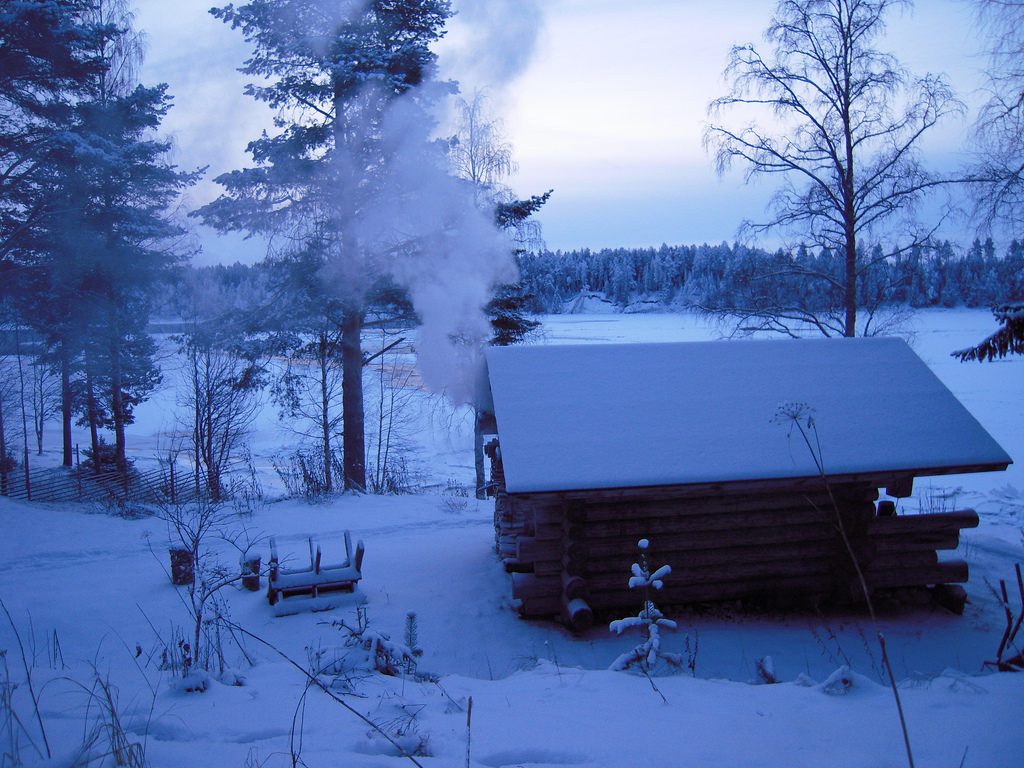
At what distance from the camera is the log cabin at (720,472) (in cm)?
588

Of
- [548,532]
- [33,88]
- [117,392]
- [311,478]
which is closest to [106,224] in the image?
[33,88]

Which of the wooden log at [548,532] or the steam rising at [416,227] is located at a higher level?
the steam rising at [416,227]

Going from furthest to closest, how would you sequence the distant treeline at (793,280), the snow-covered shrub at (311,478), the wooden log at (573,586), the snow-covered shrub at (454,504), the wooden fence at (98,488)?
the snow-covered shrub at (311,478)
the wooden fence at (98,488)
the snow-covered shrub at (454,504)
the distant treeline at (793,280)
the wooden log at (573,586)

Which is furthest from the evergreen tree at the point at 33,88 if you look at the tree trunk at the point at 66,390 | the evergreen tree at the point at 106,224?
the tree trunk at the point at 66,390

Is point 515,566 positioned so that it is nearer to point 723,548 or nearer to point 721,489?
point 723,548

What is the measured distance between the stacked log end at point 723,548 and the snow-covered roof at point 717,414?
457 mm

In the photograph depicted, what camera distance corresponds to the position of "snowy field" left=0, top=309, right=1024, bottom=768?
2.72 metres

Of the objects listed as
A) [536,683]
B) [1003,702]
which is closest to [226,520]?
[536,683]

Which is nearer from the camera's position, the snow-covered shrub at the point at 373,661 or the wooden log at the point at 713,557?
the snow-covered shrub at the point at 373,661

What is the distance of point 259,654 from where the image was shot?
5.54m

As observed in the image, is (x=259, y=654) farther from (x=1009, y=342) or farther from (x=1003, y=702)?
(x=1009, y=342)

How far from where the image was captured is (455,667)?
5480mm

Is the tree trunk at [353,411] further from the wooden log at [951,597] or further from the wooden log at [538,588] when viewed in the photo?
the wooden log at [951,597]

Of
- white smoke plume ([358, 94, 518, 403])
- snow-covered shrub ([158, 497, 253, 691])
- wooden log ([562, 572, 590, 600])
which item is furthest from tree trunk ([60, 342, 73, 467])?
wooden log ([562, 572, 590, 600])
